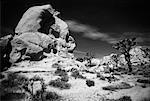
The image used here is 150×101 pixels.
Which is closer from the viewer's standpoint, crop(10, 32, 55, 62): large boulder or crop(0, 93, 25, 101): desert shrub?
A: crop(0, 93, 25, 101): desert shrub

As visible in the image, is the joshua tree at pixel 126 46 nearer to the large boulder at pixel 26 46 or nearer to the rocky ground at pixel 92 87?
the rocky ground at pixel 92 87

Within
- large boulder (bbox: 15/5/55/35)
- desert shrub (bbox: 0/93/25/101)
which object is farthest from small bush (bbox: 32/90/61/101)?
large boulder (bbox: 15/5/55/35)

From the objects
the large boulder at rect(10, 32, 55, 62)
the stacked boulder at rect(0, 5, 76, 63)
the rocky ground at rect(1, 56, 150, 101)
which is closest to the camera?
the rocky ground at rect(1, 56, 150, 101)

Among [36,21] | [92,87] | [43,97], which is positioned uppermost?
[36,21]

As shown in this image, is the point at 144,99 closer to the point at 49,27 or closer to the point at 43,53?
the point at 43,53

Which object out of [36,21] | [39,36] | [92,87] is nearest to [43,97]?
[92,87]

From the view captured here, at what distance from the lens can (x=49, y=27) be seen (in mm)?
52406

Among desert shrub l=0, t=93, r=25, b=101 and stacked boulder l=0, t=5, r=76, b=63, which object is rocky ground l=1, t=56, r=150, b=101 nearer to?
desert shrub l=0, t=93, r=25, b=101

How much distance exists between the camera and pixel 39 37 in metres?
42.0

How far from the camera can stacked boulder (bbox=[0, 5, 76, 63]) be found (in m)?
36.6

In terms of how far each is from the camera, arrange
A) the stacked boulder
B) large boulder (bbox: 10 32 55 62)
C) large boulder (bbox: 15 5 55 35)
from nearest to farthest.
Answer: large boulder (bbox: 10 32 55 62), the stacked boulder, large boulder (bbox: 15 5 55 35)

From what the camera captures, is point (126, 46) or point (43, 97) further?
point (126, 46)

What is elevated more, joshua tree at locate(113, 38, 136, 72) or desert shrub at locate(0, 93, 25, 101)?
joshua tree at locate(113, 38, 136, 72)

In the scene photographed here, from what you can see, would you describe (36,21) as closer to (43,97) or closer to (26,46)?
(26,46)
